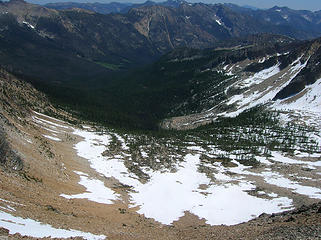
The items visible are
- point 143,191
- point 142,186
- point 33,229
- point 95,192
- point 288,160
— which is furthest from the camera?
point 288,160

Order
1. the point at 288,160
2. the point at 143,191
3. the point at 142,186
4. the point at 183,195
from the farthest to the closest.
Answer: the point at 288,160 < the point at 142,186 < the point at 183,195 < the point at 143,191

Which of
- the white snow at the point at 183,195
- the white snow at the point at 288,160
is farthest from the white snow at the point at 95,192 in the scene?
the white snow at the point at 288,160

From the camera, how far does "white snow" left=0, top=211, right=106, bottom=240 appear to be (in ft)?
99.5

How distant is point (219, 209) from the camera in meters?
68.1

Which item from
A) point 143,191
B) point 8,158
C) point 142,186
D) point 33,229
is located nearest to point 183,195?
point 143,191

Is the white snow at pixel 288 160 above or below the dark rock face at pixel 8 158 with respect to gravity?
below

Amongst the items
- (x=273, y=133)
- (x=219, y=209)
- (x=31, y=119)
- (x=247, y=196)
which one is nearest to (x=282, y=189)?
(x=247, y=196)

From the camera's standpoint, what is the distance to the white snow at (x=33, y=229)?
3031 centimetres

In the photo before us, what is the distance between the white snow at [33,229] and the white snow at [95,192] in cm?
1971

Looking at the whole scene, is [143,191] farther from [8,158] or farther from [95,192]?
[8,158]

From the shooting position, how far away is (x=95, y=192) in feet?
206

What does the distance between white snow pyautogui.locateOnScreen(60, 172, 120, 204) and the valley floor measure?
261 millimetres

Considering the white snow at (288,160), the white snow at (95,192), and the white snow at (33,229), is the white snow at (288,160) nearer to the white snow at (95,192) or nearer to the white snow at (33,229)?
the white snow at (95,192)

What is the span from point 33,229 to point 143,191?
44.0m
